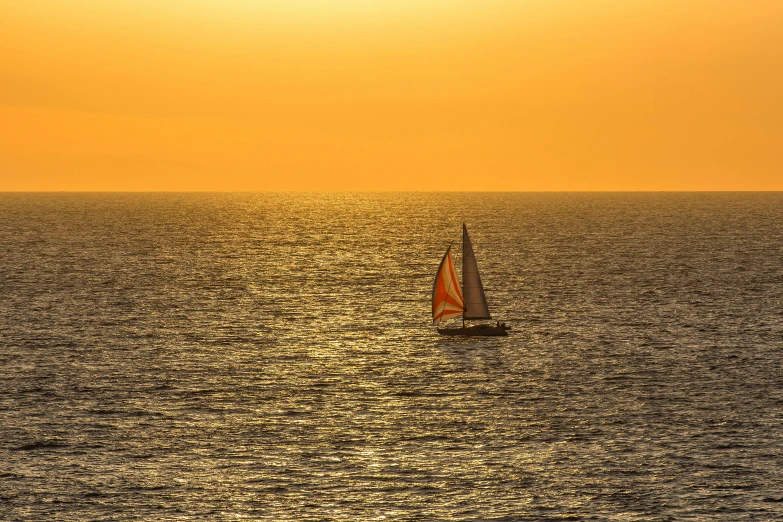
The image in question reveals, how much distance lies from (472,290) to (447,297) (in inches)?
97.4

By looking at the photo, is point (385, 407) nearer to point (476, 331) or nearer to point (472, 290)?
point (476, 331)

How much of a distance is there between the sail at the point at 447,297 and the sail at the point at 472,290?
0.79 meters

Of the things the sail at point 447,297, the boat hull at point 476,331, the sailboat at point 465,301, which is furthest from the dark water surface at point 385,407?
the sail at point 447,297

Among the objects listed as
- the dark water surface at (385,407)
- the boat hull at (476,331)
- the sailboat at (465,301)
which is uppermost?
the sailboat at (465,301)

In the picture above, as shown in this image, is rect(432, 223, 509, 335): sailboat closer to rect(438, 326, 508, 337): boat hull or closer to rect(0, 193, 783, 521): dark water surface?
rect(438, 326, 508, 337): boat hull

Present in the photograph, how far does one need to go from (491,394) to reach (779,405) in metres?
19.8

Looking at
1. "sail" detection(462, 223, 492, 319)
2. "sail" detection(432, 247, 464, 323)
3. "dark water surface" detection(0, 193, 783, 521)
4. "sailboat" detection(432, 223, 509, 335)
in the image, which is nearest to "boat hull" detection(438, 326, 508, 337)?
"sailboat" detection(432, 223, 509, 335)

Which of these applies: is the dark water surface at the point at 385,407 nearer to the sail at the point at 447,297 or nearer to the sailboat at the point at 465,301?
the sailboat at the point at 465,301

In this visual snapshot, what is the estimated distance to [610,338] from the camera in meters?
98.3

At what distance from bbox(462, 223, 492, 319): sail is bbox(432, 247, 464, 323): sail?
2.58 ft

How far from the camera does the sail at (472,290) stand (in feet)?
321

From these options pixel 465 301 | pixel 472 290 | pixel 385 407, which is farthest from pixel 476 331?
pixel 385 407

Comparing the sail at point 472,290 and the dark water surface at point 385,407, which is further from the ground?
the sail at point 472,290

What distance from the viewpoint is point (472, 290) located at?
322 feet
